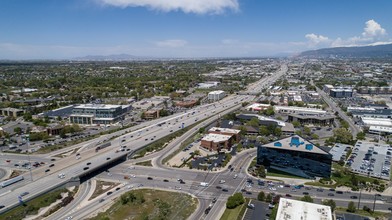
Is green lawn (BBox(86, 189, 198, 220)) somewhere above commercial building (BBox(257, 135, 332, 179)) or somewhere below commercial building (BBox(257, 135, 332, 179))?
below

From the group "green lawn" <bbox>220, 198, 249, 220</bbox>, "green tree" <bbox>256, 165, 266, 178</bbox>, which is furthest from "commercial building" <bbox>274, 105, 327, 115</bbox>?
"green lawn" <bbox>220, 198, 249, 220</bbox>

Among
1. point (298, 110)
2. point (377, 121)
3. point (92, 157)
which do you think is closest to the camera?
point (92, 157)

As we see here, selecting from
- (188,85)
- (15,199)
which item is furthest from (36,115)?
(188,85)

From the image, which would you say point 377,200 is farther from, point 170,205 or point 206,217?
point 170,205

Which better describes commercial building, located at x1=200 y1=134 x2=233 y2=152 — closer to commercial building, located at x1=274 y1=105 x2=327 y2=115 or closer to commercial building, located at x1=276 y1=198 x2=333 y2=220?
commercial building, located at x1=276 y1=198 x2=333 y2=220

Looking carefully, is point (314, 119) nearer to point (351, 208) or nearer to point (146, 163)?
point (351, 208)

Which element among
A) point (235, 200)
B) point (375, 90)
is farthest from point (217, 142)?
point (375, 90)

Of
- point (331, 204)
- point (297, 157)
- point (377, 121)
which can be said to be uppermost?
point (297, 157)
